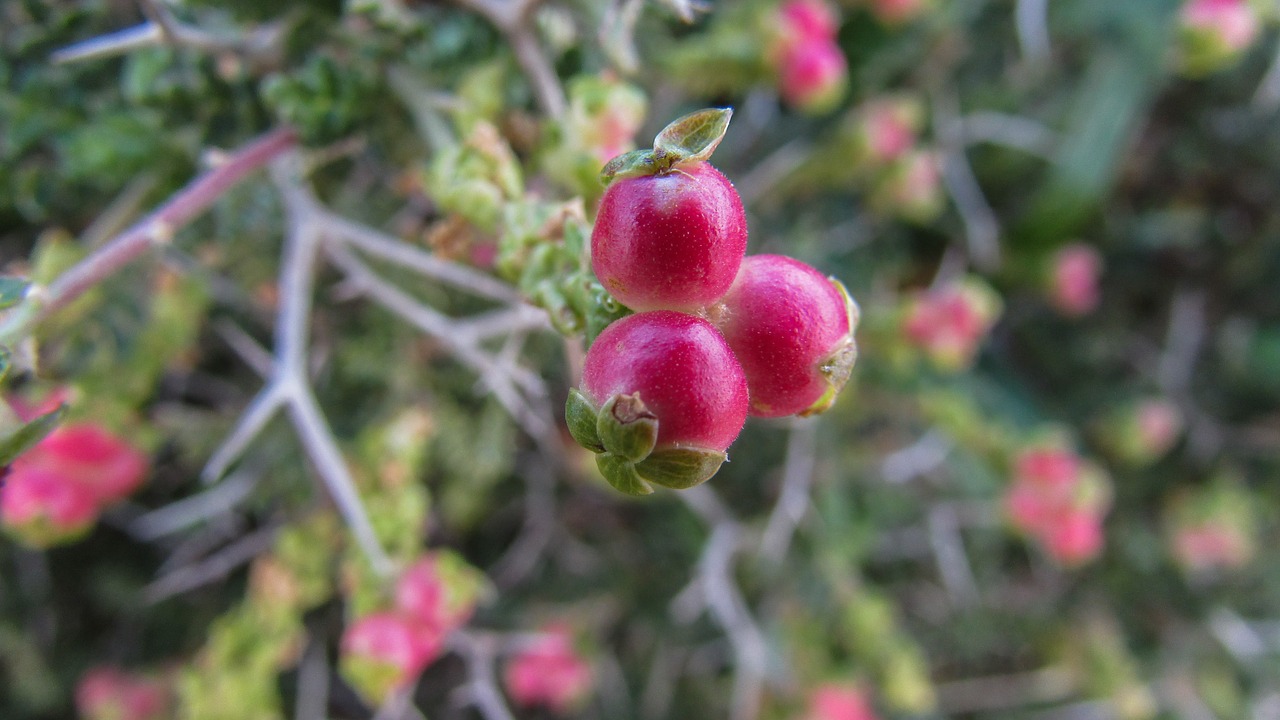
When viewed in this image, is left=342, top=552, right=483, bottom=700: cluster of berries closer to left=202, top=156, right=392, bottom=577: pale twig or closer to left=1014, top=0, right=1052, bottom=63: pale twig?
left=202, top=156, right=392, bottom=577: pale twig

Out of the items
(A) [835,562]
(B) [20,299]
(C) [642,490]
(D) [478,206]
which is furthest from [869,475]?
(B) [20,299]

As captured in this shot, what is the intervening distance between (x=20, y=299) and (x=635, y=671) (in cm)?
160

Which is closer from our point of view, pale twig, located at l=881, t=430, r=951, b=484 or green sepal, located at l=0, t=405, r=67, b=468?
green sepal, located at l=0, t=405, r=67, b=468

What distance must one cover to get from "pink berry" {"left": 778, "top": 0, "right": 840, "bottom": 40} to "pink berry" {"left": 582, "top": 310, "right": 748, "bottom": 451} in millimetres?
1041

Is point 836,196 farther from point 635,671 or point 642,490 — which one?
point 642,490

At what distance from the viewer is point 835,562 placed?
1643mm

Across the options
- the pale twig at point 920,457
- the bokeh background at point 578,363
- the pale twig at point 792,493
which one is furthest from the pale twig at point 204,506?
the pale twig at point 920,457

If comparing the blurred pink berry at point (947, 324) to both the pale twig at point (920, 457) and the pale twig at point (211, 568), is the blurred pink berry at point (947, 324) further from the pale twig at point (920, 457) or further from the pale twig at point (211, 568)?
the pale twig at point (211, 568)

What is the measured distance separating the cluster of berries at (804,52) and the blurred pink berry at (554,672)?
3.67 feet

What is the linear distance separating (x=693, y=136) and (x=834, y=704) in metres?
1.44

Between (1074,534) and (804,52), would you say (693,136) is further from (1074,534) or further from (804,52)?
(1074,534)

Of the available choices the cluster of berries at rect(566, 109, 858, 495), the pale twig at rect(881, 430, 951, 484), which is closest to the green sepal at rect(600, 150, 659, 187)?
the cluster of berries at rect(566, 109, 858, 495)

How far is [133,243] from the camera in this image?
681mm

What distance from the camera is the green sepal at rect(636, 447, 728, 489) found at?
0.41 metres
